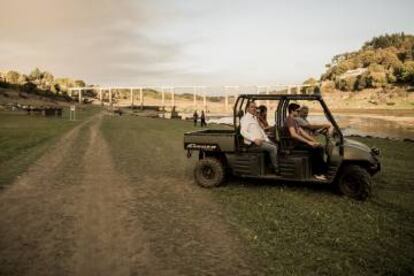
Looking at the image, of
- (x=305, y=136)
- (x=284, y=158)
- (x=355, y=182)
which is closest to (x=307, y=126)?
(x=305, y=136)

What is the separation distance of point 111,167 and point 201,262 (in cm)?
907

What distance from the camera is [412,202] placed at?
9.26 metres

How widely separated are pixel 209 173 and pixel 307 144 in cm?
271

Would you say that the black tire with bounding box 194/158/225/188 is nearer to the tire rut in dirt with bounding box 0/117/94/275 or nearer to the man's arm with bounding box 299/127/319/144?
the man's arm with bounding box 299/127/319/144

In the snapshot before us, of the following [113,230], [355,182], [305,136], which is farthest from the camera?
[305,136]

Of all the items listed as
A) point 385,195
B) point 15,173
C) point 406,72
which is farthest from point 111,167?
point 406,72

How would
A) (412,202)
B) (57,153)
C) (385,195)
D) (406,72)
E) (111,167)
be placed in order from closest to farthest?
(412,202), (385,195), (111,167), (57,153), (406,72)

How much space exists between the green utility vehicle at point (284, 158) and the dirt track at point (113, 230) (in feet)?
3.27

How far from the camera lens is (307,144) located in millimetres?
9570

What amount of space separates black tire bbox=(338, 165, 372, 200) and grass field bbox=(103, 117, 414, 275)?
0.23 m

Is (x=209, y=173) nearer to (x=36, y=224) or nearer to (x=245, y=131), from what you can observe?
(x=245, y=131)

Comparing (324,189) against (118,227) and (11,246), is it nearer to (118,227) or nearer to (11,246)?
(118,227)

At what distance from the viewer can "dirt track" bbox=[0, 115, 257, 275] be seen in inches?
222

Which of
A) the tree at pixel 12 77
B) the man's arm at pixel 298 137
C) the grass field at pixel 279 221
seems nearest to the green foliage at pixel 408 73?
the tree at pixel 12 77
